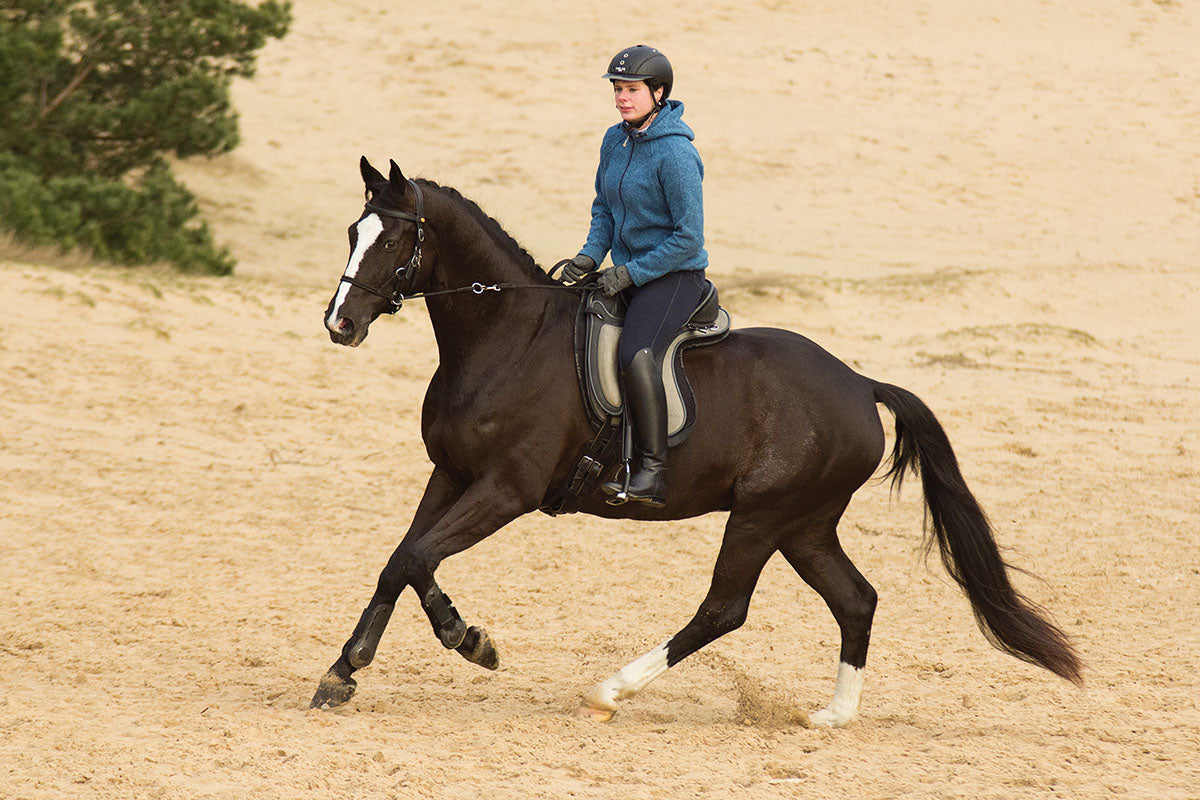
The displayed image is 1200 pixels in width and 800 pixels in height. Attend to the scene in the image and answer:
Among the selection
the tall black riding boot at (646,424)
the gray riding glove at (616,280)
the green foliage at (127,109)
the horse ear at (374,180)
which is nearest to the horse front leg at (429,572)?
the tall black riding boot at (646,424)

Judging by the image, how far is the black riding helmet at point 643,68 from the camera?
17.4 ft

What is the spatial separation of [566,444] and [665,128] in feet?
4.56

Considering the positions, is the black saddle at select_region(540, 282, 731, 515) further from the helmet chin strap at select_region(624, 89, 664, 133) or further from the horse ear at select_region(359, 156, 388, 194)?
the horse ear at select_region(359, 156, 388, 194)

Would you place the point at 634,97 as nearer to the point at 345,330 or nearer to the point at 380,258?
the point at 380,258

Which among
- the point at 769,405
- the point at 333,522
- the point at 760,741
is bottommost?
the point at 333,522

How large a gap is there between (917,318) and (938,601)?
714 cm

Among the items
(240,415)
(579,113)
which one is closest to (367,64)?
(579,113)

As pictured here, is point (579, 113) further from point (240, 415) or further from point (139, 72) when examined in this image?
point (240, 415)

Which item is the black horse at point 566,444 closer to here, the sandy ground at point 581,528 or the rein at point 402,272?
the rein at point 402,272

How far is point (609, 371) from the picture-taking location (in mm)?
5453

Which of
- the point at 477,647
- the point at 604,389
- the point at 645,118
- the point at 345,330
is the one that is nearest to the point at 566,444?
the point at 604,389

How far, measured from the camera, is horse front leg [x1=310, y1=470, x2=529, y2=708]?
5215 mm

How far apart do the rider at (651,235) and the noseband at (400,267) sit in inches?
30.9

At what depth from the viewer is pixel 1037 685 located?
6.09 m
